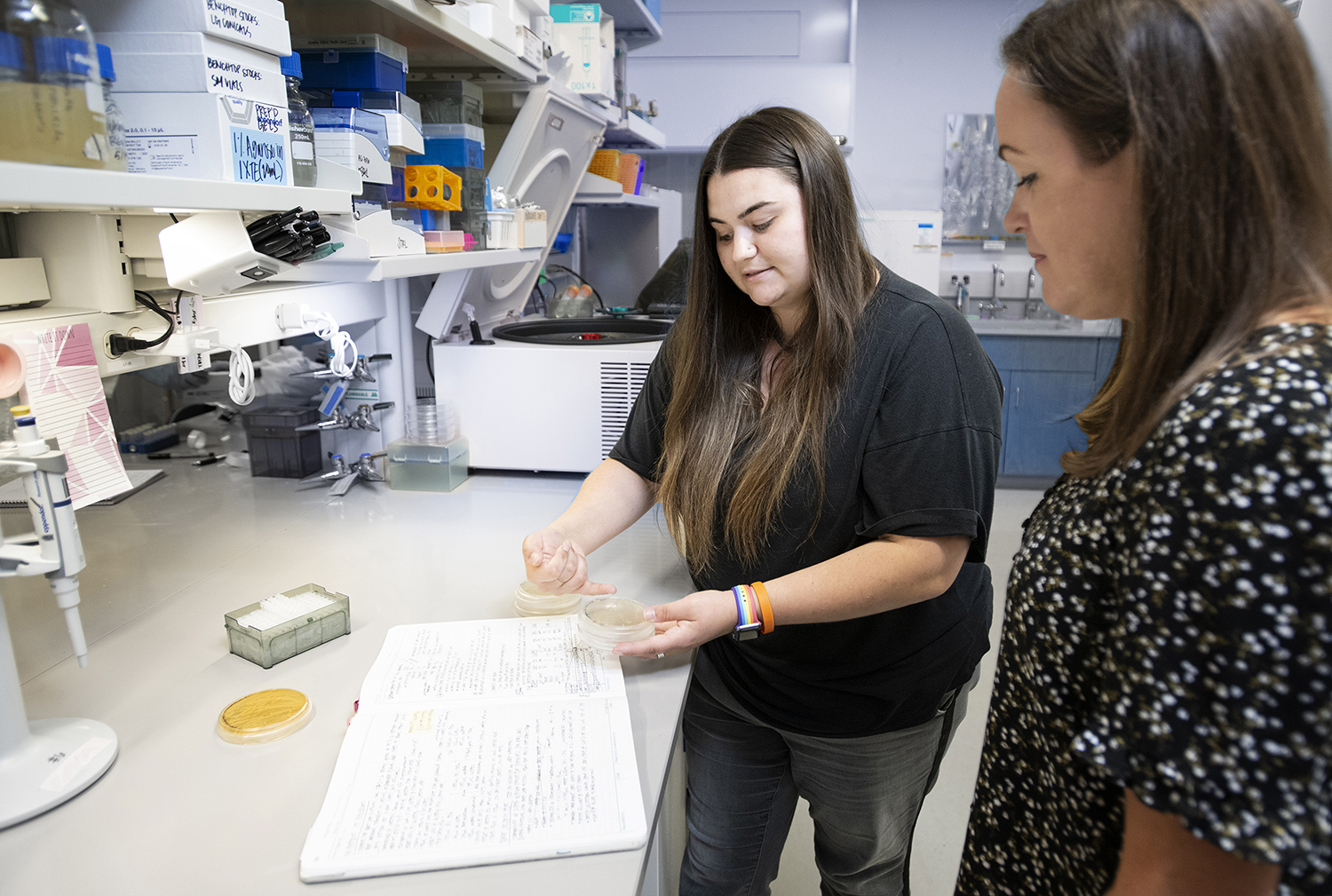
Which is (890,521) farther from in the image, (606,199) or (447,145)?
(606,199)

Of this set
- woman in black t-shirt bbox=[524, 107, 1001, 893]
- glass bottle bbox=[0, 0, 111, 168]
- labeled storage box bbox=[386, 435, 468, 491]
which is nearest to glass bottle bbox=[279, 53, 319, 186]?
glass bottle bbox=[0, 0, 111, 168]

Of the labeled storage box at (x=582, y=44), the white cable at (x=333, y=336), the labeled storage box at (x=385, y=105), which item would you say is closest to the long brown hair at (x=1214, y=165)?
the labeled storage box at (x=385, y=105)

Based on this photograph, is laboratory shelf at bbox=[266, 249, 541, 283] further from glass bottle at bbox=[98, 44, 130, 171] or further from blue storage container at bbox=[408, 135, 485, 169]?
glass bottle at bbox=[98, 44, 130, 171]

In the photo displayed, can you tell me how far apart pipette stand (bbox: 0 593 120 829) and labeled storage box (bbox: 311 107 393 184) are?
2.57ft

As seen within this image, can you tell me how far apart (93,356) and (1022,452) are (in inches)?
178

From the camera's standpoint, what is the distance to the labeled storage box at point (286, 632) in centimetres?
112

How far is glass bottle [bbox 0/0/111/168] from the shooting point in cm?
64

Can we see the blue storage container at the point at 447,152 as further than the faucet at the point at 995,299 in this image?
No

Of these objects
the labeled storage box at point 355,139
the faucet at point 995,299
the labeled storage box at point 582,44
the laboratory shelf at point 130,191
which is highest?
the labeled storage box at point 582,44

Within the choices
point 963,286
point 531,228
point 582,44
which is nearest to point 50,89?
point 531,228

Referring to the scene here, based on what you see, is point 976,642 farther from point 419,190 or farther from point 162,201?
point 419,190

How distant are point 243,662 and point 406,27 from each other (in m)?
1.04

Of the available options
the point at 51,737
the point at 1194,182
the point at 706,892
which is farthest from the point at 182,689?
the point at 1194,182

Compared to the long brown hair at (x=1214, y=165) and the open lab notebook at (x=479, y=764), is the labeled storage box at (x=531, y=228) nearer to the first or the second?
the open lab notebook at (x=479, y=764)
